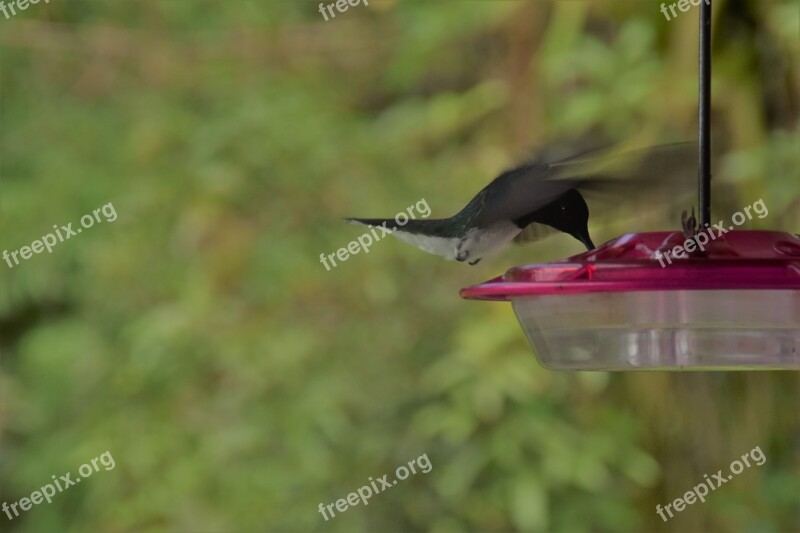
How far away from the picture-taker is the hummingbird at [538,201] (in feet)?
3.87

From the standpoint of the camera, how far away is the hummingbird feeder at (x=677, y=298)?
109 centimetres

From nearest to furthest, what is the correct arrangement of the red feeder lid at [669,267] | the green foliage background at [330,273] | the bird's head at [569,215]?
1. the red feeder lid at [669,267]
2. the bird's head at [569,215]
3. the green foliage background at [330,273]

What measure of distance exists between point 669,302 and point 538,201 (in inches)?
9.9

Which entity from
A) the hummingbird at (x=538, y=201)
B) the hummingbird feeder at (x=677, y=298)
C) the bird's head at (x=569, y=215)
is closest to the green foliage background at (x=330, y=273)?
the hummingbird at (x=538, y=201)

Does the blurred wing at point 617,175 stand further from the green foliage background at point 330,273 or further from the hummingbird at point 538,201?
the green foliage background at point 330,273

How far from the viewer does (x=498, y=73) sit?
3.52m

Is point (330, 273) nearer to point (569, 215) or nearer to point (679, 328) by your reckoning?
point (569, 215)

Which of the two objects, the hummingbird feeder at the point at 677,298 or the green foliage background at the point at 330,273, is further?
the green foliage background at the point at 330,273

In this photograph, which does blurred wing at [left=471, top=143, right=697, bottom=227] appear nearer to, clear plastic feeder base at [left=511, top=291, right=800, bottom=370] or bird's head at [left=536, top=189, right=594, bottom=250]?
bird's head at [left=536, top=189, right=594, bottom=250]

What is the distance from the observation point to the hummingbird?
1181 millimetres

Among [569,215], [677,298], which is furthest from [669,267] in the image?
[569,215]

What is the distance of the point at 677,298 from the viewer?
1131mm

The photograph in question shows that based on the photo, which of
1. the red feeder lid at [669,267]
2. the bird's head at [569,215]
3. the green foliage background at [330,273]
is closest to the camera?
the red feeder lid at [669,267]

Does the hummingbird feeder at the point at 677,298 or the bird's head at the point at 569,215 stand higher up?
the bird's head at the point at 569,215
